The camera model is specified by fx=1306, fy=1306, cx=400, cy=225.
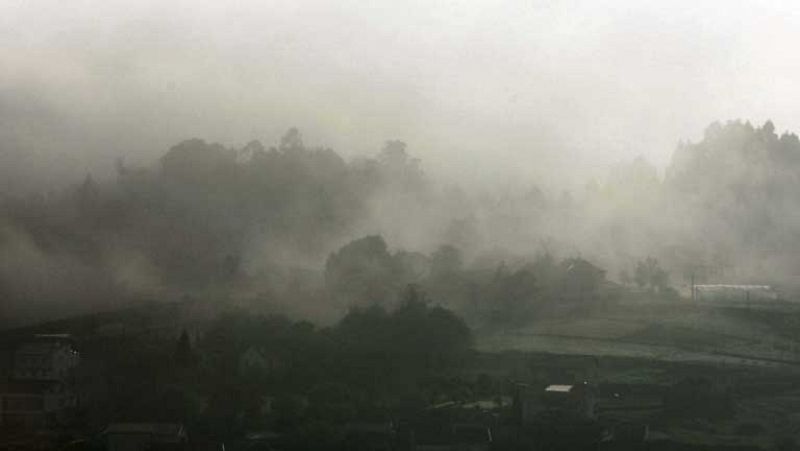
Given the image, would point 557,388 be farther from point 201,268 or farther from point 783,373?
point 201,268

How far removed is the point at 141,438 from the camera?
13281 millimetres

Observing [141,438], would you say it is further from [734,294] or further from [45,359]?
[734,294]

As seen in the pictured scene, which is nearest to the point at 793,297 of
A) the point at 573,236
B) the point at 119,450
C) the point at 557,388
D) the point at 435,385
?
the point at 573,236

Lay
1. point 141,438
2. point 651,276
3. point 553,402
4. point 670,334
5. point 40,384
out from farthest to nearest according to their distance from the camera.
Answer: point 651,276 < point 670,334 < point 553,402 < point 40,384 < point 141,438

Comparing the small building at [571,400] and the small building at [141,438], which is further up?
the small building at [571,400]

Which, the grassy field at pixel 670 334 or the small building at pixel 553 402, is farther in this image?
the grassy field at pixel 670 334

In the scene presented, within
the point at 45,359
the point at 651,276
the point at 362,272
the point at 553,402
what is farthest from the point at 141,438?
the point at 651,276

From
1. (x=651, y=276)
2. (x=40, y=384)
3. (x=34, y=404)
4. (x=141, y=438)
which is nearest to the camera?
(x=141, y=438)

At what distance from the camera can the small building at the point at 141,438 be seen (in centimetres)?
1325

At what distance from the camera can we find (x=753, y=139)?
1788 cm

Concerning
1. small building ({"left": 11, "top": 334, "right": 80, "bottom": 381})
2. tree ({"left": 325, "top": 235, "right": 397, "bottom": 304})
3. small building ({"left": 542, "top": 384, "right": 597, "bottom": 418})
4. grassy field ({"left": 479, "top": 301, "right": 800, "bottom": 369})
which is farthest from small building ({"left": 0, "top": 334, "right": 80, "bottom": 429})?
small building ({"left": 542, "top": 384, "right": 597, "bottom": 418})

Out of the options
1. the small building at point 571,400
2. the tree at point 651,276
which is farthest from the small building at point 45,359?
the tree at point 651,276

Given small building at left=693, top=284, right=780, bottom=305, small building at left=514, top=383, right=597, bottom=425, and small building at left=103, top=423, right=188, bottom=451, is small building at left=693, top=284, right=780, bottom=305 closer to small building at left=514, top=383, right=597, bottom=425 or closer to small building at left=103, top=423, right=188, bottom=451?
small building at left=514, top=383, right=597, bottom=425

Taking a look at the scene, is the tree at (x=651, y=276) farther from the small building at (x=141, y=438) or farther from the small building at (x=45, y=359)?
the small building at (x=45, y=359)
